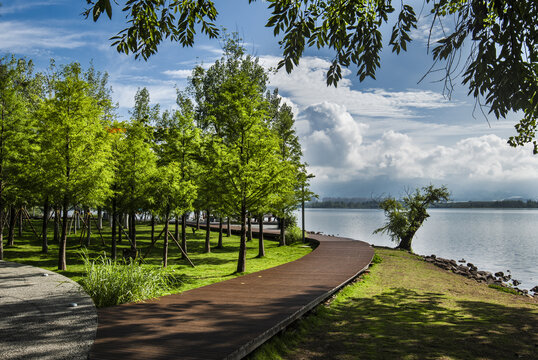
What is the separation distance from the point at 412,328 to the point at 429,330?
33 centimetres

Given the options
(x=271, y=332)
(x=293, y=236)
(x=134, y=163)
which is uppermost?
(x=134, y=163)

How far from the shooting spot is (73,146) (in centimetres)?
1505

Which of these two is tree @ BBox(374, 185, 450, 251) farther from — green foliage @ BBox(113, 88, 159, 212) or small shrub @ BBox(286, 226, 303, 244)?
green foliage @ BBox(113, 88, 159, 212)

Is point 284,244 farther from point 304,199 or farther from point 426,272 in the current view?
point 426,272

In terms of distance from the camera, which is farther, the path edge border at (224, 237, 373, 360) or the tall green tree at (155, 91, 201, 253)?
the tall green tree at (155, 91, 201, 253)

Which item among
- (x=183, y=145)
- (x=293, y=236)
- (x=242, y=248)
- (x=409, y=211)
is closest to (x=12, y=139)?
(x=183, y=145)

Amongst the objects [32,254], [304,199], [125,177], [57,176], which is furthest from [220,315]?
[304,199]

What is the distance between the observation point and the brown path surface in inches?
206

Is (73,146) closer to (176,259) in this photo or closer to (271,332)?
(176,259)

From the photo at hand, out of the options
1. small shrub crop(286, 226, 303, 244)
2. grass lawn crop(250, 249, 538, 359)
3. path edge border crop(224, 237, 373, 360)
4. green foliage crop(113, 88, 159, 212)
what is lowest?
small shrub crop(286, 226, 303, 244)

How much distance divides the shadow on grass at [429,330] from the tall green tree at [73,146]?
39.2 ft

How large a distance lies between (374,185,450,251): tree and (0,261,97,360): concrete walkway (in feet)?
81.3

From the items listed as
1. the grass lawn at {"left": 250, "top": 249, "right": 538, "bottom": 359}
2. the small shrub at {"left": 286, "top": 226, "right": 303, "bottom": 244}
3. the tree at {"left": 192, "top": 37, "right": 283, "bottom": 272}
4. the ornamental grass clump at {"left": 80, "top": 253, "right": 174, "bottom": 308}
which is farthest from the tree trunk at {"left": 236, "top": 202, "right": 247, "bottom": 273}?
the small shrub at {"left": 286, "top": 226, "right": 303, "bottom": 244}

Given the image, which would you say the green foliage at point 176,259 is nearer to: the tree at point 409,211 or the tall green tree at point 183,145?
the tall green tree at point 183,145
